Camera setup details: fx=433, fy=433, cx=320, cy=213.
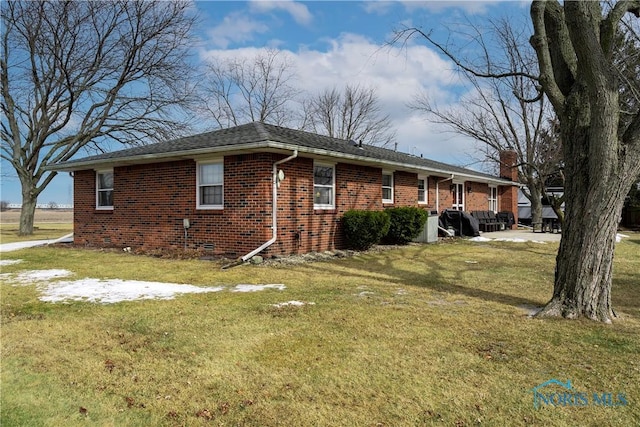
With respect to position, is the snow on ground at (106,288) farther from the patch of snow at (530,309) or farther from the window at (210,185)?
the window at (210,185)

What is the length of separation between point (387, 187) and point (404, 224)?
5.12 ft

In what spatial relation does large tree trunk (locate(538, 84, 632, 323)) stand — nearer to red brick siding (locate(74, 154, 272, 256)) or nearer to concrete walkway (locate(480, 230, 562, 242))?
red brick siding (locate(74, 154, 272, 256))

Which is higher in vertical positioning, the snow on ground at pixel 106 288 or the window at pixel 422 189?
the window at pixel 422 189

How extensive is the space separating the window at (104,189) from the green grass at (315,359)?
284 inches

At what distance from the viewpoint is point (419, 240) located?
49.5 ft

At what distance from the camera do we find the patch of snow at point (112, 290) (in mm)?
6312

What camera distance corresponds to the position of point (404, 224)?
14039 mm

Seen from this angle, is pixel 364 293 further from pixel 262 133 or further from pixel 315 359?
pixel 262 133

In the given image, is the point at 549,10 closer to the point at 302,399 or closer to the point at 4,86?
the point at 302,399

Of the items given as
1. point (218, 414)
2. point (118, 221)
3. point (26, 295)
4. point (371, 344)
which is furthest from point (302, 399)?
point (118, 221)

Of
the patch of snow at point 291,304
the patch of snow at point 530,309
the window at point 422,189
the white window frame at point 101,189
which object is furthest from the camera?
the window at point 422,189

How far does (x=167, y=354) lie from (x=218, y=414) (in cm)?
133

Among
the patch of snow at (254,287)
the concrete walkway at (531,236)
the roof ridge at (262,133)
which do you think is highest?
the roof ridge at (262,133)

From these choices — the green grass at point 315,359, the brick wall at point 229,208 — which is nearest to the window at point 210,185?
the brick wall at point 229,208
